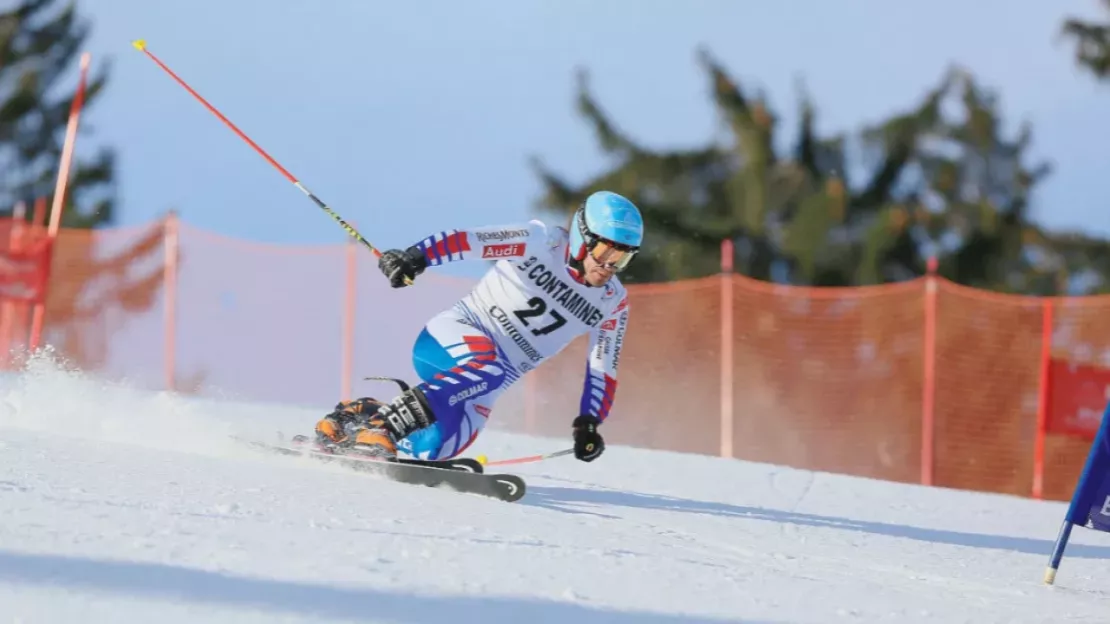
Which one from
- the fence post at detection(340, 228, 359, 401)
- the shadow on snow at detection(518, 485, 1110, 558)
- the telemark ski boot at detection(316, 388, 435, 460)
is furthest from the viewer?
the fence post at detection(340, 228, 359, 401)

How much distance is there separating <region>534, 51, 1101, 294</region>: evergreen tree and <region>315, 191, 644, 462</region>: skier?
17642 millimetres

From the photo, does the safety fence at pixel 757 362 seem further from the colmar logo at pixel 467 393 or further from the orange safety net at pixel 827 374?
the colmar logo at pixel 467 393


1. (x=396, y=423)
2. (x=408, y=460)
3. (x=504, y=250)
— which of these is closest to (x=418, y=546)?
(x=408, y=460)

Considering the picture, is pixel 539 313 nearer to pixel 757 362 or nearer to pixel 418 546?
pixel 418 546

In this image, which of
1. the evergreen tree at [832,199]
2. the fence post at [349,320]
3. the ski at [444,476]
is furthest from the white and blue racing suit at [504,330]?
the evergreen tree at [832,199]

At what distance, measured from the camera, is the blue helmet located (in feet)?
18.2

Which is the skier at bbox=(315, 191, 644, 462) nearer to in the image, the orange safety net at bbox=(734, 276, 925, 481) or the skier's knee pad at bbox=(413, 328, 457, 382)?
the skier's knee pad at bbox=(413, 328, 457, 382)

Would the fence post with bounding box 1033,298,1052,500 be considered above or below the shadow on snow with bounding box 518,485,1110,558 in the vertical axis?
above

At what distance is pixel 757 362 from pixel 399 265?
7057mm

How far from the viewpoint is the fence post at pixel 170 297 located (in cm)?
1223

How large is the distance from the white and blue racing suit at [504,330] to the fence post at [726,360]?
16.5ft

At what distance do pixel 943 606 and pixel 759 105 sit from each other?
24414 mm

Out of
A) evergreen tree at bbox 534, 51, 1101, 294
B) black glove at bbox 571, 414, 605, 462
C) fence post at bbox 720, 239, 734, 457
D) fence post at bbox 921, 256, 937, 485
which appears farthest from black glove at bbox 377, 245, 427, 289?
evergreen tree at bbox 534, 51, 1101, 294

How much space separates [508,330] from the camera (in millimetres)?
5977
